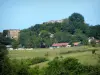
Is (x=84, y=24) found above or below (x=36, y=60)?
above

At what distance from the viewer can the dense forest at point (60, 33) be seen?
60719 mm

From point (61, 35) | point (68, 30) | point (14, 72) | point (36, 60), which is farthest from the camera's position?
point (68, 30)

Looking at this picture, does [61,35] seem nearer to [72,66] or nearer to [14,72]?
[72,66]

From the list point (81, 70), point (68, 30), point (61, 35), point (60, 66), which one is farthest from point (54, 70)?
point (68, 30)

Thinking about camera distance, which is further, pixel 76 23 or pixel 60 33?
pixel 76 23

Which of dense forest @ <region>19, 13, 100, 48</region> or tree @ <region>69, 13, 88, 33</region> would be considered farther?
tree @ <region>69, 13, 88, 33</region>

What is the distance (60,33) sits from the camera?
68.1 meters

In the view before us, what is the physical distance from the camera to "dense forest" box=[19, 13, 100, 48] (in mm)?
60719

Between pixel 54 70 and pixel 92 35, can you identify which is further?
pixel 92 35

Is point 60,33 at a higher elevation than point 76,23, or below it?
below

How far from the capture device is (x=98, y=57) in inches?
998

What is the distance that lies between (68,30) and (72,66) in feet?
178

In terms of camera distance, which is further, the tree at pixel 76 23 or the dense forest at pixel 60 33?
the tree at pixel 76 23

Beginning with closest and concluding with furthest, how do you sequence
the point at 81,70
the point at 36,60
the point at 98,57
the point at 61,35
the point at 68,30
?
the point at 81,70 → the point at 98,57 → the point at 36,60 → the point at 61,35 → the point at 68,30
